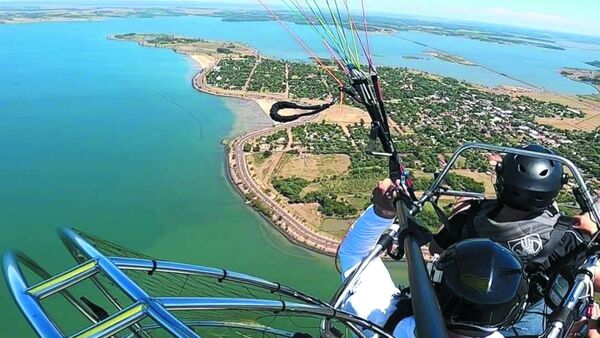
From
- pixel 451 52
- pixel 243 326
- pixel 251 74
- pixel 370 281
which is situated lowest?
pixel 451 52

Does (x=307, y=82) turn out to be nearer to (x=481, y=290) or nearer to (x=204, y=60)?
(x=204, y=60)

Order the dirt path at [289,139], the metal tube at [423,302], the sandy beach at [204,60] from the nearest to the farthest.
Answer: the metal tube at [423,302], the dirt path at [289,139], the sandy beach at [204,60]

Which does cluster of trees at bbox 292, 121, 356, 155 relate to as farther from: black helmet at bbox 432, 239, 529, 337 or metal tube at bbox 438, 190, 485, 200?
black helmet at bbox 432, 239, 529, 337

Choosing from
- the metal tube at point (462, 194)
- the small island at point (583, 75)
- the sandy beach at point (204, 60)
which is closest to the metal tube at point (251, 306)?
the metal tube at point (462, 194)

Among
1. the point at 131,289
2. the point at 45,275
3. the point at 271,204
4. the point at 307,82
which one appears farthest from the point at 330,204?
the point at 307,82

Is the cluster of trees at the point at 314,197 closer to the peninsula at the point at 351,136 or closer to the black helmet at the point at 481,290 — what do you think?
the peninsula at the point at 351,136

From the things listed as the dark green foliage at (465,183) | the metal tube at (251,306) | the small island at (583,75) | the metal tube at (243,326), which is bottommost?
the small island at (583,75)

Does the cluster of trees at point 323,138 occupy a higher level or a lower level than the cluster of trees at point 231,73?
higher
